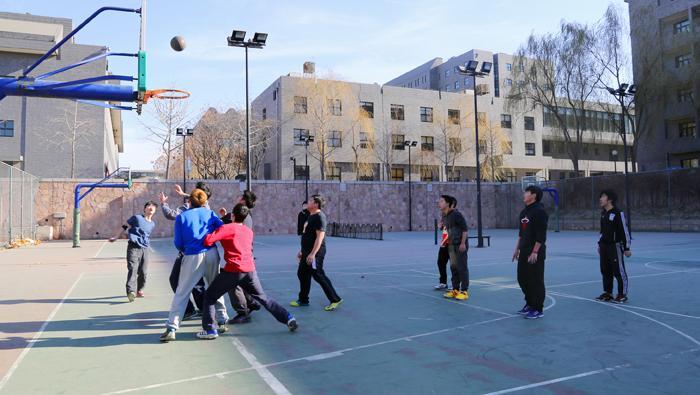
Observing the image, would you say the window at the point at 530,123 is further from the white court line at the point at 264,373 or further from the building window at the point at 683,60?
the white court line at the point at 264,373

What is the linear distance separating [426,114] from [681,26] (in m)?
23.2

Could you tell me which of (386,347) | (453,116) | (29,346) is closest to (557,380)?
(386,347)

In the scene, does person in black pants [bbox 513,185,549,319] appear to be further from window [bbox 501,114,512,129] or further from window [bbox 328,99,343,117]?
window [bbox 501,114,512,129]

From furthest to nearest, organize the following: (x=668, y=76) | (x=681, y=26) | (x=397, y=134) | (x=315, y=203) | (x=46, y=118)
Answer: (x=397, y=134)
(x=681, y=26)
(x=46, y=118)
(x=668, y=76)
(x=315, y=203)

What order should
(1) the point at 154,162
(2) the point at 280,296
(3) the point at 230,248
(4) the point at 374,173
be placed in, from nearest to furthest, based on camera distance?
1. (3) the point at 230,248
2. (2) the point at 280,296
3. (4) the point at 374,173
4. (1) the point at 154,162

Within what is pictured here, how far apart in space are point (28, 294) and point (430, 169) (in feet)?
150

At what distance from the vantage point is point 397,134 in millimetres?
51562

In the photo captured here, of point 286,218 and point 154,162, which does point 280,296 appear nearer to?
point 286,218

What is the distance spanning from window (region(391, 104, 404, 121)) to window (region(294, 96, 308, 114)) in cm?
951

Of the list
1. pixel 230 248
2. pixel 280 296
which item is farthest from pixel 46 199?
pixel 230 248

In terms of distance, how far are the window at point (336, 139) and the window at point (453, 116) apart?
12289mm

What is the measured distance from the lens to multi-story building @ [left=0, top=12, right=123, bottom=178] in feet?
125

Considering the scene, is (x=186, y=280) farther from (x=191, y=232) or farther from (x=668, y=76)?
(x=668, y=76)

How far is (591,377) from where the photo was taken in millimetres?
4660
